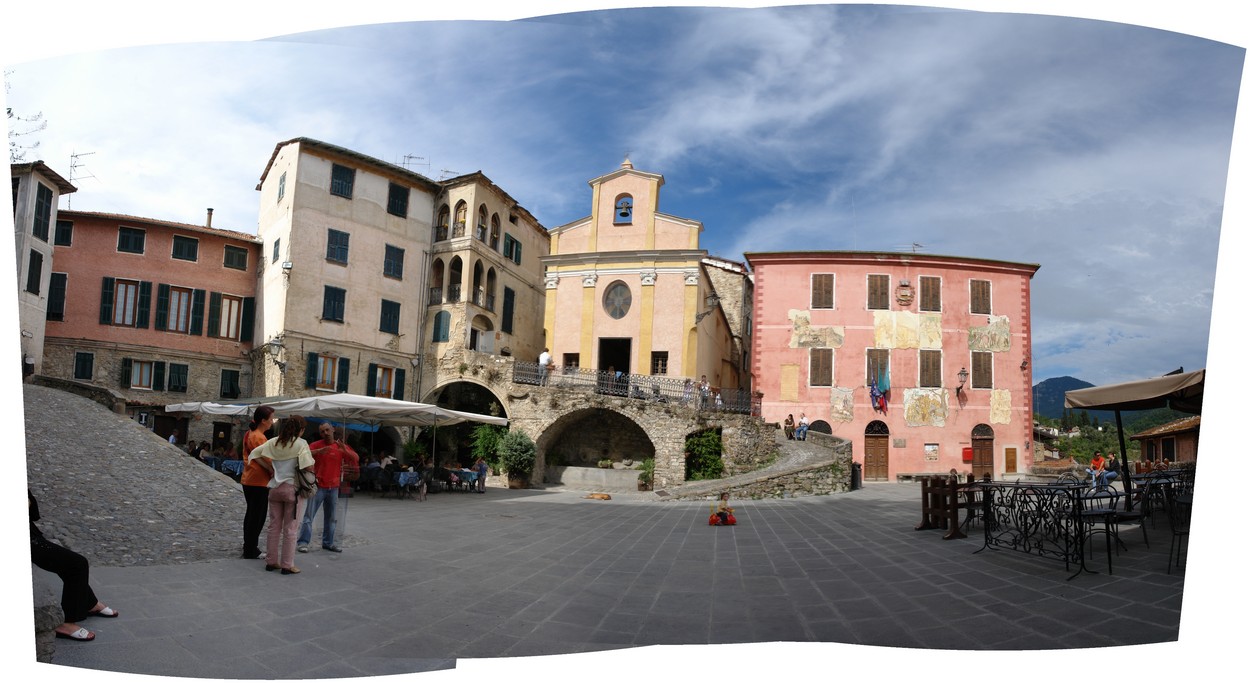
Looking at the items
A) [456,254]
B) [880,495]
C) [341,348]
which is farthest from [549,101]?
[880,495]

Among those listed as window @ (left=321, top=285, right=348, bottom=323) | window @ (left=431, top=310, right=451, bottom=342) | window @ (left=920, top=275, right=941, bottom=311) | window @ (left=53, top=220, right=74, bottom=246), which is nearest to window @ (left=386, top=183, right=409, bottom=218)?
window @ (left=321, top=285, right=348, bottom=323)

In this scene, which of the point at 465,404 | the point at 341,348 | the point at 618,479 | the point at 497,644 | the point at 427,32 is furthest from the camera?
the point at 465,404

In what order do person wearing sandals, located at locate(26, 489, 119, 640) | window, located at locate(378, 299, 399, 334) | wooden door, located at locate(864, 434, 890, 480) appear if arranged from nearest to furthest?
person wearing sandals, located at locate(26, 489, 119, 640) < window, located at locate(378, 299, 399, 334) < wooden door, located at locate(864, 434, 890, 480)

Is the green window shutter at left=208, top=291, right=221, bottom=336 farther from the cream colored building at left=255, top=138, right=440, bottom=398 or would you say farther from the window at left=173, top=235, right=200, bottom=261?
the window at left=173, top=235, right=200, bottom=261

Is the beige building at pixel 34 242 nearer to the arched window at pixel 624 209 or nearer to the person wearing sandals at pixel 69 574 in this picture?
the person wearing sandals at pixel 69 574

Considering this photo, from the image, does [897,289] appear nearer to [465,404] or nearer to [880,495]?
[880,495]

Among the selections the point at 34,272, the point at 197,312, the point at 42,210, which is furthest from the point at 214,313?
the point at 42,210

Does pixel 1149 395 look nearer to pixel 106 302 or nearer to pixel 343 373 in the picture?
pixel 106 302
